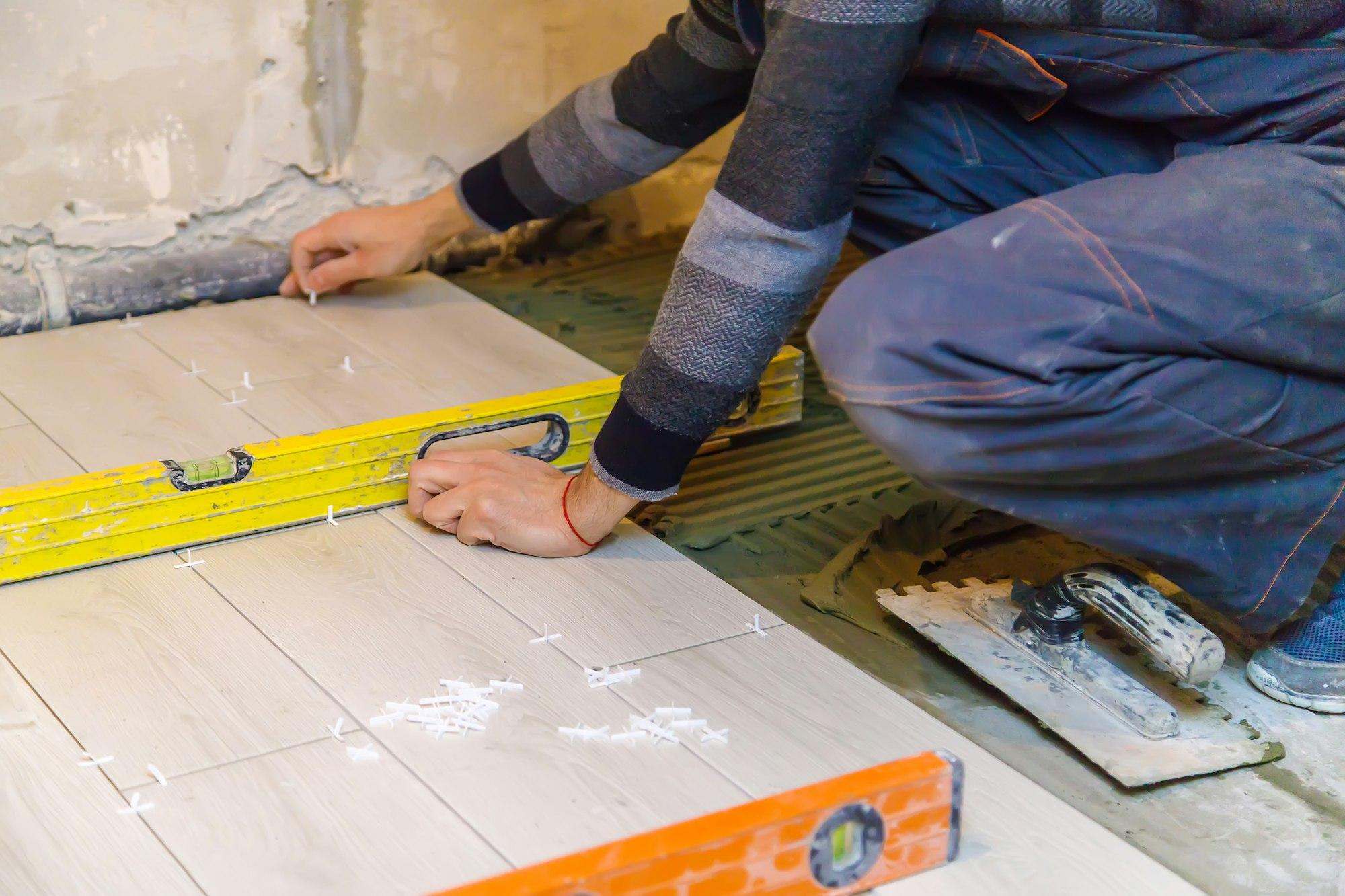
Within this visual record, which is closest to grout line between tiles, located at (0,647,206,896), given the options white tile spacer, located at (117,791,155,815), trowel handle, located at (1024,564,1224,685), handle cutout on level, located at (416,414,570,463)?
white tile spacer, located at (117,791,155,815)

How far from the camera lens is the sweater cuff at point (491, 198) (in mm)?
2439

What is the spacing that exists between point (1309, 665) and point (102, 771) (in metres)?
1.40

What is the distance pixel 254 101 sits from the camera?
2803 mm

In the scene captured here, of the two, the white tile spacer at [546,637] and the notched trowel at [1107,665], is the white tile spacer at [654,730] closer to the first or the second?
the white tile spacer at [546,637]

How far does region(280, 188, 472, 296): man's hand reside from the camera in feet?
8.48

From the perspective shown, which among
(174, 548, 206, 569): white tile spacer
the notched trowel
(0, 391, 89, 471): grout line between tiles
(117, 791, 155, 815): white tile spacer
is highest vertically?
the notched trowel

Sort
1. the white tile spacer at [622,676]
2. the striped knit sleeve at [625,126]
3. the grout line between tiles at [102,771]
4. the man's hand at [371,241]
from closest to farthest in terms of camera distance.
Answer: the grout line between tiles at [102,771] → the white tile spacer at [622,676] → the striped knit sleeve at [625,126] → the man's hand at [371,241]

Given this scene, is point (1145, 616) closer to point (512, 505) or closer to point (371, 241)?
point (512, 505)

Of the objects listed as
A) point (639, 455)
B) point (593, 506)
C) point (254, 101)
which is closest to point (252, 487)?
point (593, 506)

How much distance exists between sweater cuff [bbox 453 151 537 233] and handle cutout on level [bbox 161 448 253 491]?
688 mm

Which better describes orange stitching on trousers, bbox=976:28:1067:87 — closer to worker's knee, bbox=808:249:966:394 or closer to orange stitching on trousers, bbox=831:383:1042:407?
worker's knee, bbox=808:249:966:394

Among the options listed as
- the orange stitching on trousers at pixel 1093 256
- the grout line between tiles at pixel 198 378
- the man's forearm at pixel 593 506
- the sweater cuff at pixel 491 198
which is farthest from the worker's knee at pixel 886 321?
the grout line between tiles at pixel 198 378

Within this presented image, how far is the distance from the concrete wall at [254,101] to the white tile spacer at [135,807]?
1.53 meters

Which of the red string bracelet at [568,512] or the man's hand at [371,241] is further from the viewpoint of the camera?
the man's hand at [371,241]
